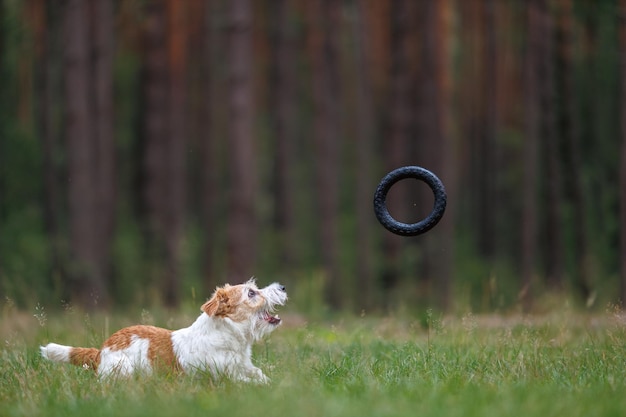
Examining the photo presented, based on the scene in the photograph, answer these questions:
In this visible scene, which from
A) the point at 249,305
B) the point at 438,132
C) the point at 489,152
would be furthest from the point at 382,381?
the point at 489,152

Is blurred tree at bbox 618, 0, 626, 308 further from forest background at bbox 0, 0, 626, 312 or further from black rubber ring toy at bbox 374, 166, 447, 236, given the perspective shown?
black rubber ring toy at bbox 374, 166, 447, 236

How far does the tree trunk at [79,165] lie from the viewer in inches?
653

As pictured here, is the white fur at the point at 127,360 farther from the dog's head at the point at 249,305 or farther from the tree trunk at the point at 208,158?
the tree trunk at the point at 208,158

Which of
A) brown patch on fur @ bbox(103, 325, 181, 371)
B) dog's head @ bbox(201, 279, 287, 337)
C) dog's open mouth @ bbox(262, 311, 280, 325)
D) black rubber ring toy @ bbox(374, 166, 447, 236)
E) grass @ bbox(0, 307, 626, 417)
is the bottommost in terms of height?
grass @ bbox(0, 307, 626, 417)

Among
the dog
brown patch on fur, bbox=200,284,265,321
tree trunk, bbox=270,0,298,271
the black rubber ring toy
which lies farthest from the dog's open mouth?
tree trunk, bbox=270,0,298,271

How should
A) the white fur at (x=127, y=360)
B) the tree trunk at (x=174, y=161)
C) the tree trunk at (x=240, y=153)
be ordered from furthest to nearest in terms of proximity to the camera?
the tree trunk at (x=174, y=161)
the tree trunk at (x=240, y=153)
the white fur at (x=127, y=360)

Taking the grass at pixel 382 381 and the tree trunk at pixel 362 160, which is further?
the tree trunk at pixel 362 160

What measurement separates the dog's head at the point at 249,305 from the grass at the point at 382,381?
1.36 feet

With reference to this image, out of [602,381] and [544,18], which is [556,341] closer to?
[602,381]

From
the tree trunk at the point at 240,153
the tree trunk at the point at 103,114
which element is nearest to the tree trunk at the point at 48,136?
the tree trunk at the point at 103,114

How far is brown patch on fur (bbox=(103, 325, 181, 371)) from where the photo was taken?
7164 millimetres

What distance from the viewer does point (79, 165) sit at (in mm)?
16953

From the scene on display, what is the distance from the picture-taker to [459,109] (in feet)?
117

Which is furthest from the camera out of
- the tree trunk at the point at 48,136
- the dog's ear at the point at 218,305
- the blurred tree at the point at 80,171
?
the tree trunk at the point at 48,136
